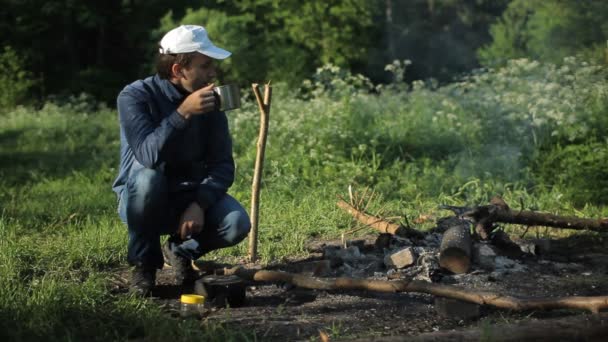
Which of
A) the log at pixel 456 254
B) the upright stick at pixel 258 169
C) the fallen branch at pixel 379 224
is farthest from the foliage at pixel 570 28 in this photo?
the upright stick at pixel 258 169

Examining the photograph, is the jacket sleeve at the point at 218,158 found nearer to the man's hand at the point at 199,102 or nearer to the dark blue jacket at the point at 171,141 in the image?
the dark blue jacket at the point at 171,141

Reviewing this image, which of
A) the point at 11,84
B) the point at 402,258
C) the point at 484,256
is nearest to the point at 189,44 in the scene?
the point at 402,258

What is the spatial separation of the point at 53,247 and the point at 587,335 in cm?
357

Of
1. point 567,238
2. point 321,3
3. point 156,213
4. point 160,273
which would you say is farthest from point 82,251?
point 321,3

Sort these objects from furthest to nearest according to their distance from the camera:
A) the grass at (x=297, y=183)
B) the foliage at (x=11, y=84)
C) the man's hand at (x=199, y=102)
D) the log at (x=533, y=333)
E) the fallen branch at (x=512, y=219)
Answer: the foliage at (x=11, y=84)
the fallen branch at (x=512, y=219)
the man's hand at (x=199, y=102)
the grass at (x=297, y=183)
the log at (x=533, y=333)

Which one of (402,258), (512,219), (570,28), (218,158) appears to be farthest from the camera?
(570,28)

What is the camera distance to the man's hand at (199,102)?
433 cm

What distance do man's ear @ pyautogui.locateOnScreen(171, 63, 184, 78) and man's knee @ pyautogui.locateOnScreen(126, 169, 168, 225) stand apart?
517mm

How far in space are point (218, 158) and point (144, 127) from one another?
51 cm

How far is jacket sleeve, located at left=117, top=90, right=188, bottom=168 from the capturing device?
14.4ft

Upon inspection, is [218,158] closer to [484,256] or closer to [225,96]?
[225,96]

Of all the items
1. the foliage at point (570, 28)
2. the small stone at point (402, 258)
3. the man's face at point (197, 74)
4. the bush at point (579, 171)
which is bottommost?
the small stone at point (402, 258)

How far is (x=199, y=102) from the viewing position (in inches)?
170

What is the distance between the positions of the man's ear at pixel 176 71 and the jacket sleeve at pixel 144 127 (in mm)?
195
